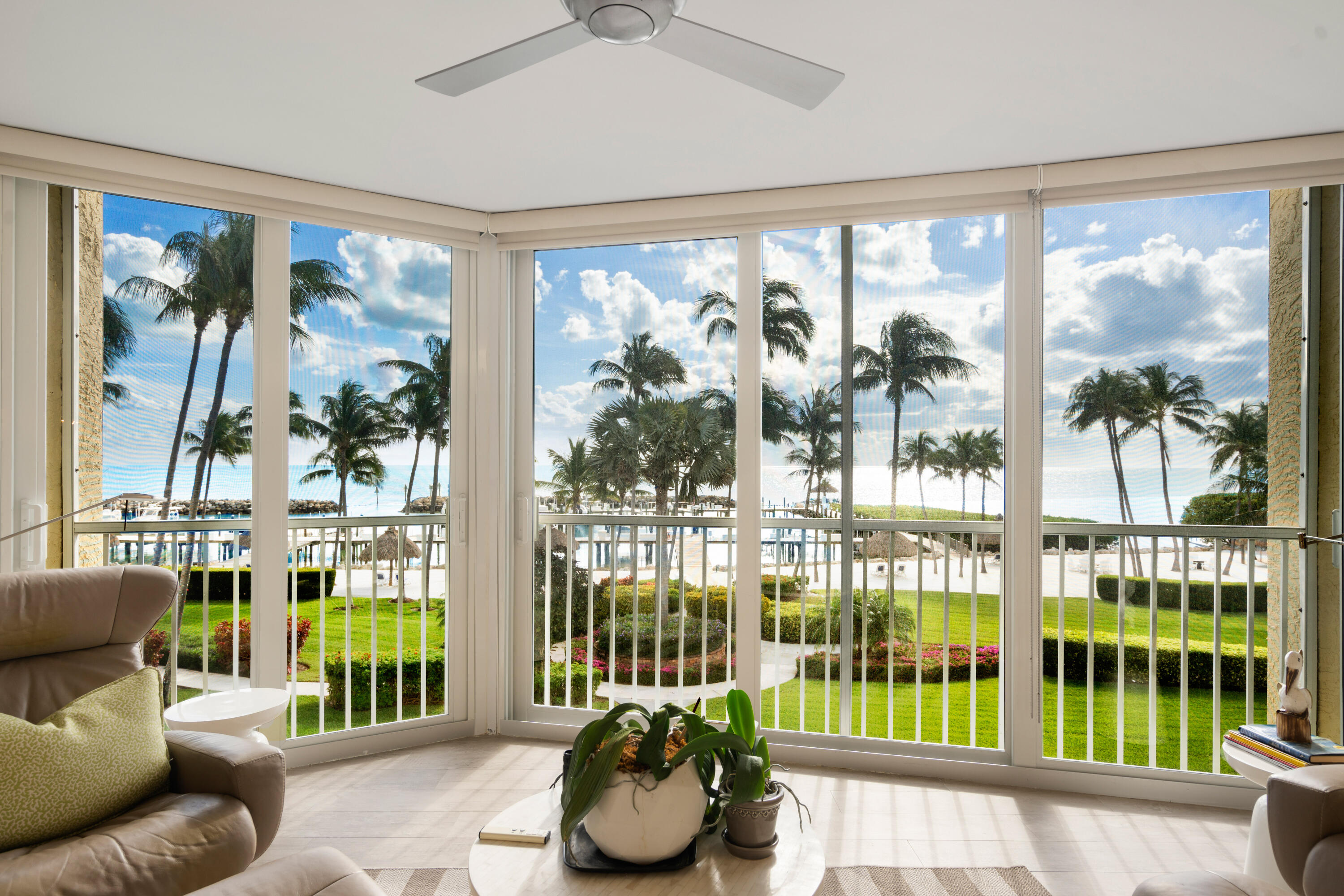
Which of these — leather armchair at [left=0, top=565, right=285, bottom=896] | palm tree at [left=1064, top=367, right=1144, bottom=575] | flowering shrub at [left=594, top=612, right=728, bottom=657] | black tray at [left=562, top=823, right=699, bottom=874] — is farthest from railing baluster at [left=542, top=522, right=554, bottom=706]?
palm tree at [left=1064, top=367, right=1144, bottom=575]

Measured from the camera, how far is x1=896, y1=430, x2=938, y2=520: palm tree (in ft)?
10.1

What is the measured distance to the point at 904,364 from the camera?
3.11 metres

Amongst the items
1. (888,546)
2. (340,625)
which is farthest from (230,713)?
(888,546)

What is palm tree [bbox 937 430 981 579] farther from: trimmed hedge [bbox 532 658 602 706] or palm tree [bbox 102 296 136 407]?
palm tree [bbox 102 296 136 407]

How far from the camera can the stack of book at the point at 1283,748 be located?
201 centimetres

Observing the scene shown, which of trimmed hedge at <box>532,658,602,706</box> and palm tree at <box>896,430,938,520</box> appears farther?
trimmed hedge at <box>532,658,602,706</box>

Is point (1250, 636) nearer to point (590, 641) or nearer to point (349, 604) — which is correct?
point (590, 641)

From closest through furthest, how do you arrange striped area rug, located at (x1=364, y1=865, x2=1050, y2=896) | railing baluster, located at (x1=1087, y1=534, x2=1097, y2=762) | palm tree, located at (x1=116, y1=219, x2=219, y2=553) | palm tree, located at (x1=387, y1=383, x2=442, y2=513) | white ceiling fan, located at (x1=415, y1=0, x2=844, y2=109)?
white ceiling fan, located at (x1=415, y1=0, x2=844, y2=109) → striped area rug, located at (x1=364, y1=865, x2=1050, y2=896) → palm tree, located at (x1=116, y1=219, x2=219, y2=553) → railing baluster, located at (x1=1087, y1=534, x2=1097, y2=762) → palm tree, located at (x1=387, y1=383, x2=442, y2=513)

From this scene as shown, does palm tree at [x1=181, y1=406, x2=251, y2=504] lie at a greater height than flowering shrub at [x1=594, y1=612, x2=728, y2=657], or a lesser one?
greater

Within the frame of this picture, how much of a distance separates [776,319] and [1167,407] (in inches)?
59.4

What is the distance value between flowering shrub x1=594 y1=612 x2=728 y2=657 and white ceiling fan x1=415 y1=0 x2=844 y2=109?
88.3 inches

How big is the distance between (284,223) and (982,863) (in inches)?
131

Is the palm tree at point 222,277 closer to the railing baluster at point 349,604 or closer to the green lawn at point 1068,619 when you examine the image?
the railing baluster at point 349,604

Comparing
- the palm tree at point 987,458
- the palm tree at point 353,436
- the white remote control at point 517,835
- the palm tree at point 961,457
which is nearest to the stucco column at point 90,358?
the palm tree at point 353,436
